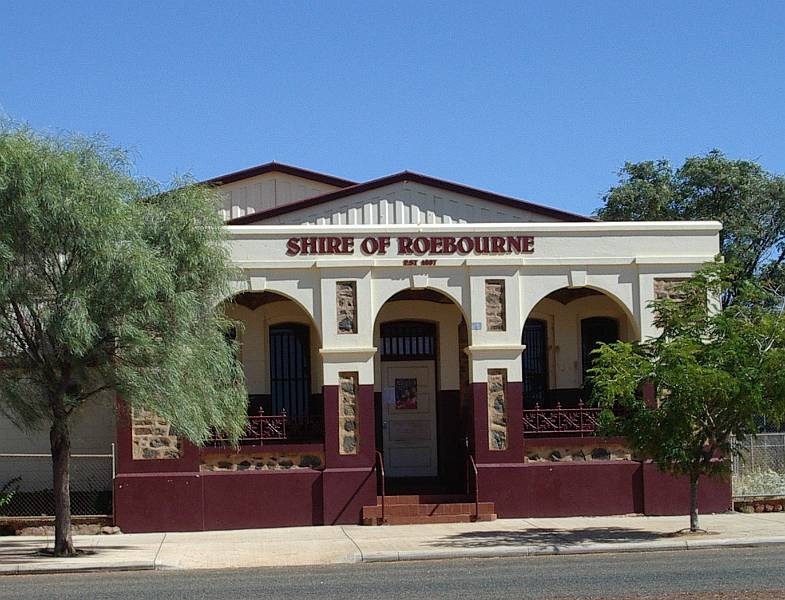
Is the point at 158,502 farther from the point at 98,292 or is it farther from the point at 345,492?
the point at 98,292

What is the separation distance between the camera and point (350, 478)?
2091 centimetres

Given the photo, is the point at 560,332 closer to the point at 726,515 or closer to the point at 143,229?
the point at 726,515

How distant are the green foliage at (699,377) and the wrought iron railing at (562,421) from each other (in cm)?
267

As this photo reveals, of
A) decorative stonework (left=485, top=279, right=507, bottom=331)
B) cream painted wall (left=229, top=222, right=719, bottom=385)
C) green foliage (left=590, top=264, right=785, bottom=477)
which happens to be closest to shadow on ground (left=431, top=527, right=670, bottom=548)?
green foliage (left=590, top=264, right=785, bottom=477)

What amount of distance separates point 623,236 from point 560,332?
2.99 m

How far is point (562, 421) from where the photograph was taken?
21688mm

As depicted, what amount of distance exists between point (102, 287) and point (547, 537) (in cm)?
788

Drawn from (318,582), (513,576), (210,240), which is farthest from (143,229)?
(513,576)

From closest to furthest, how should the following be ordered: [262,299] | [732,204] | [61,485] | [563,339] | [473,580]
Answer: [473,580] → [61,485] → [262,299] → [563,339] → [732,204]

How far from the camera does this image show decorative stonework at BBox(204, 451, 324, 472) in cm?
2088

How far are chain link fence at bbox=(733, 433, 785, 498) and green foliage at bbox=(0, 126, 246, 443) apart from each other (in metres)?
10.6

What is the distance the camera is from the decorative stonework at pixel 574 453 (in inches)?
846

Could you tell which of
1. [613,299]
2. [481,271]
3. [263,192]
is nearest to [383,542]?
[481,271]

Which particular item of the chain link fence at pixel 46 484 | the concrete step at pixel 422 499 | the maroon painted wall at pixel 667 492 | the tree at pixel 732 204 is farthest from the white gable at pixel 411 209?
the tree at pixel 732 204
